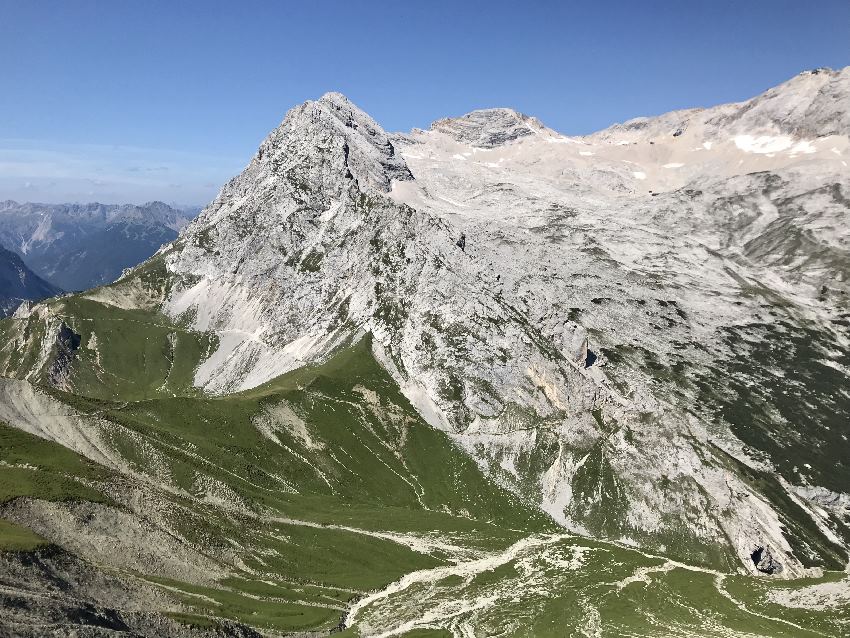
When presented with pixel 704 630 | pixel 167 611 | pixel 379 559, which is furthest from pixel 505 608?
pixel 167 611

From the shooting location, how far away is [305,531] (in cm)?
15562

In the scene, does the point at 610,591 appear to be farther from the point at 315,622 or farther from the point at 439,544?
the point at 315,622

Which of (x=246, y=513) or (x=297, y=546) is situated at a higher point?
(x=246, y=513)

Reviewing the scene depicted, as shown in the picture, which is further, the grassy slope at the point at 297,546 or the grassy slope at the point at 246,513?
the grassy slope at the point at 297,546

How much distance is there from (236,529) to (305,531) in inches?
816

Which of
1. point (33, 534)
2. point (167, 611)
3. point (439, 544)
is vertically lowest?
point (439, 544)

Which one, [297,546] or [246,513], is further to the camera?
[246,513]

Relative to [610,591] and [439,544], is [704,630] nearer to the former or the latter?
[610,591]

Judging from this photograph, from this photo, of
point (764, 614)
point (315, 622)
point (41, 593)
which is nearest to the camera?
A: point (41, 593)

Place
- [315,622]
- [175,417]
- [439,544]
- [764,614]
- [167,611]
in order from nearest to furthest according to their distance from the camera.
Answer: [167,611]
[315,622]
[764,614]
[439,544]
[175,417]

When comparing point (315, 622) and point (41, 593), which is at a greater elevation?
point (41, 593)

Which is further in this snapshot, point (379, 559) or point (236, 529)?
point (379, 559)

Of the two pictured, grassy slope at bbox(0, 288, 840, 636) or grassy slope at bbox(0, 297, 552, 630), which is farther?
grassy slope at bbox(0, 288, 840, 636)

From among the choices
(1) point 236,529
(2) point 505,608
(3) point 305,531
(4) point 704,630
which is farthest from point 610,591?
(1) point 236,529
